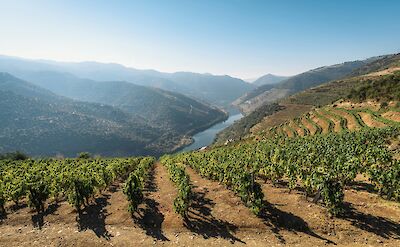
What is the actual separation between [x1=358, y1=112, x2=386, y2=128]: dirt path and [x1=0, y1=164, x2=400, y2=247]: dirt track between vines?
57.9m

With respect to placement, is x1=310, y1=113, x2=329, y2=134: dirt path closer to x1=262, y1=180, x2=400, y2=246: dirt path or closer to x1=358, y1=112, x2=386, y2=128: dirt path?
x1=358, y1=112, x2=386, y2=128: dirt path

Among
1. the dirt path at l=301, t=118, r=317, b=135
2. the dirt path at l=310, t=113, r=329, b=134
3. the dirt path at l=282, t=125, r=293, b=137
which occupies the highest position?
the dirt path at l=310, t=113, r=329, b=134

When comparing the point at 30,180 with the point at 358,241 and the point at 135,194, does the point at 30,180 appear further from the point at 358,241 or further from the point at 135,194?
the point at 358,241

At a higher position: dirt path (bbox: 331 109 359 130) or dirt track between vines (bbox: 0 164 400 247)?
dirt path (bbox: 331 109 359 130)

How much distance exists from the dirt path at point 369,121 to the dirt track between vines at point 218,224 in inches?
2278

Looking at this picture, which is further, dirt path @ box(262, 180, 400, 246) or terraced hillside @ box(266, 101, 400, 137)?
terraced hillside @ box(266, 101, 400, 137)

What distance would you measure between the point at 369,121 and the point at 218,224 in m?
82.6

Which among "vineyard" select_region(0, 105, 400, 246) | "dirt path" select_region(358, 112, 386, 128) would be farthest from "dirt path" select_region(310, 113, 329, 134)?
"vineyard" select_region(0, 105, 400, 246)

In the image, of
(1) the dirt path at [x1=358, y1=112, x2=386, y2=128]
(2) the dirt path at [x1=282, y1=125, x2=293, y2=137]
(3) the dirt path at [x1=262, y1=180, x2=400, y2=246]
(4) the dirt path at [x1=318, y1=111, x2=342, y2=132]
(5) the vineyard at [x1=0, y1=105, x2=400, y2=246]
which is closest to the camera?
(3) the dirt path at [x1=262, y1=180, x2=400, y2=246]

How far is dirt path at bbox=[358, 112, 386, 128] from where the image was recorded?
82.0 metres

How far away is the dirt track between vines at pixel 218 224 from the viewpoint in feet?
76.5

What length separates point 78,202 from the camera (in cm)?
3028

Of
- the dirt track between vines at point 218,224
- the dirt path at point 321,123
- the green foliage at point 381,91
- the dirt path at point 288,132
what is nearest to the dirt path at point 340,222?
the dirt track between vines at point 218,224

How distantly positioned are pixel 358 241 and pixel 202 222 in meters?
12.8
